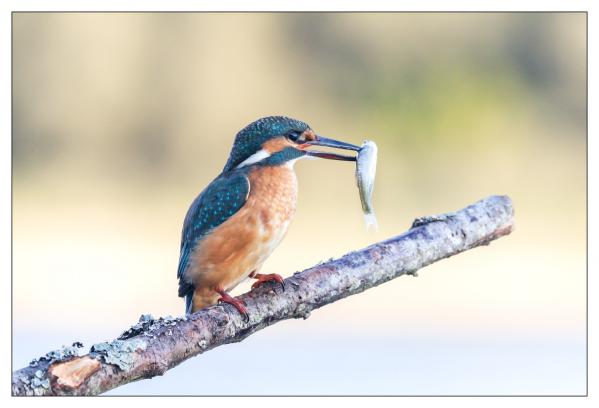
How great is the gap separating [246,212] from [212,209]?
11 centimetres

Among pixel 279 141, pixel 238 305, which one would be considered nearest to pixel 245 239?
pixel 238 305

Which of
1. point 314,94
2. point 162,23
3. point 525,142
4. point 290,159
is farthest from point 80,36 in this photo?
point 290,159

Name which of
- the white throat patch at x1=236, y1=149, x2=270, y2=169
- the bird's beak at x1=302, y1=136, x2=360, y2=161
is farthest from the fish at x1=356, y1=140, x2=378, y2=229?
the white throat patch at x1=236, y1=149, x2=270, y2=169

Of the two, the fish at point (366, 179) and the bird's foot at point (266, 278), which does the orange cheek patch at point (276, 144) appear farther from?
the bird's foot at point (266, 278)

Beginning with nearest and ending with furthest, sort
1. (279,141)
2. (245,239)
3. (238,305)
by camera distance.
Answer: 1. (238,305)
2. (245,239)
3. (279,141)

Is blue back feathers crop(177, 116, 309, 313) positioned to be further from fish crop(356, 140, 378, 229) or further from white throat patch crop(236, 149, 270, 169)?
fish crop(356, 140, 378, 229)

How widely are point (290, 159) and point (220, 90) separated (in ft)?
13.1

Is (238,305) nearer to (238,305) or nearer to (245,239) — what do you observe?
(238,305)

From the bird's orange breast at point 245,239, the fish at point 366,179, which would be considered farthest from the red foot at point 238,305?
the fish at point 366,179

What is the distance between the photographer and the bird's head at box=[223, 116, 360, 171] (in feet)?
9.23

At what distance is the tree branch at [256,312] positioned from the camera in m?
2.17

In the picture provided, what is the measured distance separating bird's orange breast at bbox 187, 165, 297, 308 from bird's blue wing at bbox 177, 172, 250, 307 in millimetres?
19

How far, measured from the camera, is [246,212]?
9.07ft

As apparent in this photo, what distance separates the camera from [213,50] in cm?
692
